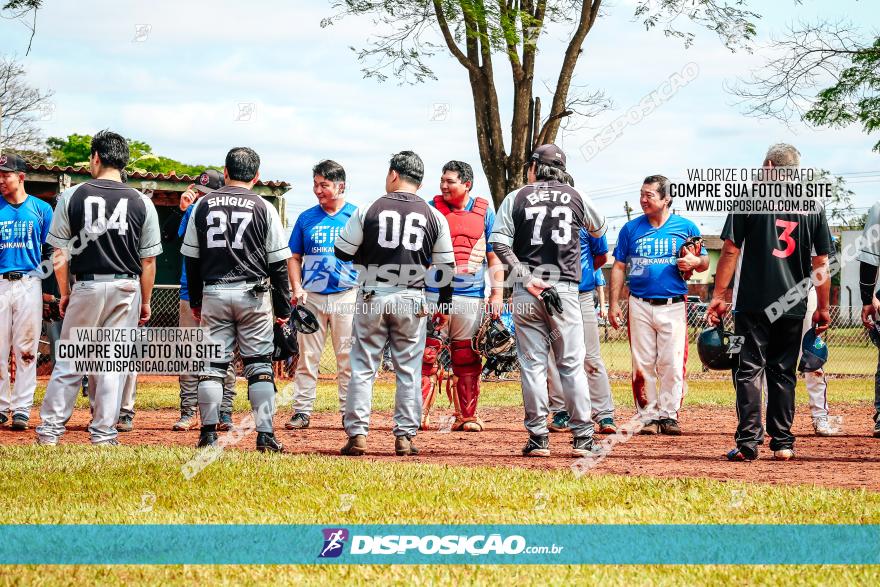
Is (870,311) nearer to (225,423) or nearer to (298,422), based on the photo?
(298,422)

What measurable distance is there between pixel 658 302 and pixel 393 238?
3198 mm

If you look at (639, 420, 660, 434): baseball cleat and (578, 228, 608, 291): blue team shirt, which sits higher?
(578, 228, 608, 291): blue team shirt

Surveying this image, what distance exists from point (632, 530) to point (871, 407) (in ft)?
31.6

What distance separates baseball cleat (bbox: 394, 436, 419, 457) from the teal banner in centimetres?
280

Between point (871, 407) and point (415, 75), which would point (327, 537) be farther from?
point (415, 75)

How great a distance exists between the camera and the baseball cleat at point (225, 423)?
9305 mm

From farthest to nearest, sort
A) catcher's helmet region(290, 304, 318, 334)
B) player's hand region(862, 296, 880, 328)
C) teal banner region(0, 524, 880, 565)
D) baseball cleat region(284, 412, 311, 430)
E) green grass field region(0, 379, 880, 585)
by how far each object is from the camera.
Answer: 1. baseball cleat region(284, 412, 311, 430)
2. catcher's helmet region(290, 304, 318, 334)
3. player's hand region(862, 296, 880, 328)
4. teal banner region(0, 524, 880, 565)
5. green grass field region(0, 379, 880, 585)

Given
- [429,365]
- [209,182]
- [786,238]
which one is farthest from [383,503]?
[209,182]

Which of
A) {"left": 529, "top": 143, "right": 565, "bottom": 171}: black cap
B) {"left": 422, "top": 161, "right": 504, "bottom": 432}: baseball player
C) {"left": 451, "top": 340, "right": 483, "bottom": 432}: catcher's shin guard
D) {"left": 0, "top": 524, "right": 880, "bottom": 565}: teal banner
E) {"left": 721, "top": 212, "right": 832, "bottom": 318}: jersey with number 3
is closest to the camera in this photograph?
{"left": 0, "top": 524, "right": 880, "bottom": 565}: teal banner

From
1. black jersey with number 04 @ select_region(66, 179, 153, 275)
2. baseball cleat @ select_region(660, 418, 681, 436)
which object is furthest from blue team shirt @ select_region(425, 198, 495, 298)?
black jersey with number 04 @ select_region(66, 179, 153, 275)

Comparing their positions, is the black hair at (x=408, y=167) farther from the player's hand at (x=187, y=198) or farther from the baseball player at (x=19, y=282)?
→ the baseball player at (x=19, y=282)

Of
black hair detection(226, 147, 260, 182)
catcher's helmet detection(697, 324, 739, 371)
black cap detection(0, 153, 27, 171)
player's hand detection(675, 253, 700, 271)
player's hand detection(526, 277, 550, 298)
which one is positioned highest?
black cap detection(0, 153, 27, 171)

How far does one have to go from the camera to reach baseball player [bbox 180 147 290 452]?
24.5 feet

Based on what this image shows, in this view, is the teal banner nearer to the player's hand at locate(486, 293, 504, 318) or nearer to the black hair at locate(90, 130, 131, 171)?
Answer: the player's hand at locate(486, 293, 504, 318)
